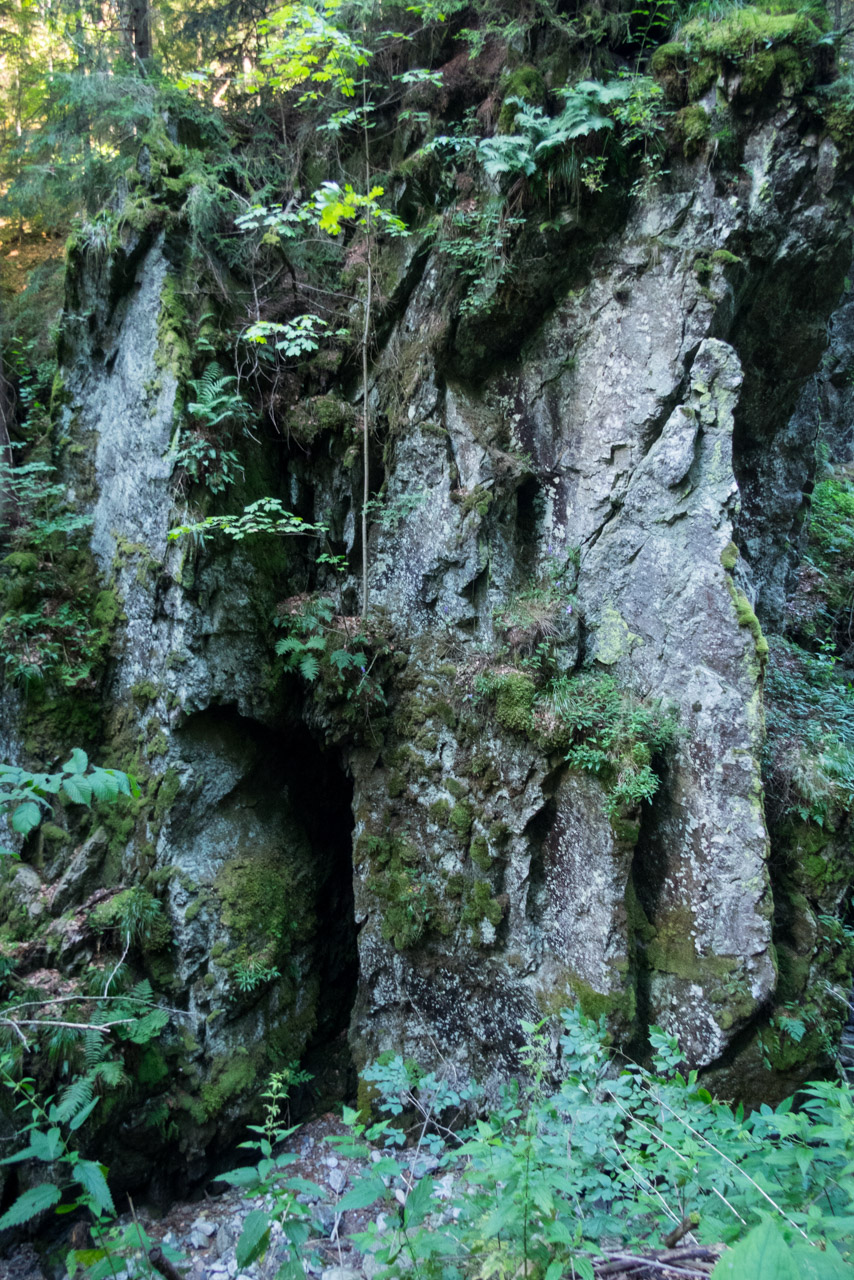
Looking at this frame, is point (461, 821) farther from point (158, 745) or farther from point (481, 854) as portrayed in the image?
point (158, 745)

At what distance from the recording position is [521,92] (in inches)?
207

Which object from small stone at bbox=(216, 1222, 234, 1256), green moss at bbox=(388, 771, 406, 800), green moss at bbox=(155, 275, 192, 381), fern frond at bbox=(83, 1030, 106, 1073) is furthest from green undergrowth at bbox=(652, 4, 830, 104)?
small stone at bbox=(216, 1222, 234, 1256)

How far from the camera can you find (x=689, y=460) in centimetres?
496

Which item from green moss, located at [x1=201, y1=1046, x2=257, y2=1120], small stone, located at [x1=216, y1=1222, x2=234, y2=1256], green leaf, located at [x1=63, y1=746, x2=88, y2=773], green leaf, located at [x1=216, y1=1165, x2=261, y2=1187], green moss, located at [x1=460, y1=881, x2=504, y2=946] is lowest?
small stone, located at [x1=216, y1=1222, x2=234, y2=1256]

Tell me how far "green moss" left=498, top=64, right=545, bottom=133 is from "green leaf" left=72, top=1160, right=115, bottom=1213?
705cm

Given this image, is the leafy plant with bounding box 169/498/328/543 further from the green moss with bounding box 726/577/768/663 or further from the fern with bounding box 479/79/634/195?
the green moss with bounding box 726/577/768/663

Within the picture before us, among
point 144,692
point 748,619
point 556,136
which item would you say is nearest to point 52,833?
point 144,692

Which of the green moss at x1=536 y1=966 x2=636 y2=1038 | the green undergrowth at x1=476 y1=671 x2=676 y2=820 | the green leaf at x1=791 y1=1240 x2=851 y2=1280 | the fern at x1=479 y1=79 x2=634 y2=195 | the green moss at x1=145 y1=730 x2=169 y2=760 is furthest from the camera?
the green moss at x1=145 y1=730 x2=169 y2=760

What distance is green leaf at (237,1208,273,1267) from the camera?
5.41 ft

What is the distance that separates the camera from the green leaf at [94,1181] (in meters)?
1.81

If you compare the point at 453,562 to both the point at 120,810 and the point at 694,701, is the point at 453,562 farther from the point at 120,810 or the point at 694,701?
the point at 120,810

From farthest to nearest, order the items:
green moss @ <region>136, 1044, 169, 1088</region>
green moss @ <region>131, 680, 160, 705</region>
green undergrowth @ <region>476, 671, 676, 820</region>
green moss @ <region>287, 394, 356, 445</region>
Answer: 1. green moss @ <region>287, 394, 356, 445</region>
2. green moss @ <region>131, 680, 160, 705</region>
3. green moss @ <region>136, 1044, 169, 1088</region>
4. green undergrowth @ <region>476, 671, 676, 820</region>

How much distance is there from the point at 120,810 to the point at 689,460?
19.5ft

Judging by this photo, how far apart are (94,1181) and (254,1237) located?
54 cm
